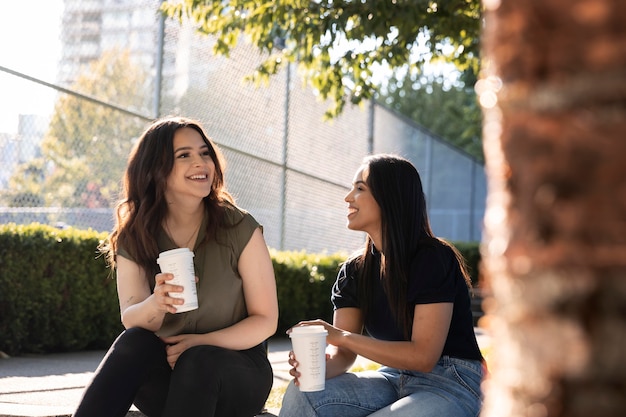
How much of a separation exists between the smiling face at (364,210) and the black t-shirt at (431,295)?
0.45ft

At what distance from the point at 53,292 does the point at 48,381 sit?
158cm

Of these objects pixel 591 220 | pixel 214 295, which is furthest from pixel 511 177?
pixel 214 295

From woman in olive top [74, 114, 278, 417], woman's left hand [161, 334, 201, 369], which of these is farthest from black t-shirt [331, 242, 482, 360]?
woman's left hand [161, 334, 201, 369]

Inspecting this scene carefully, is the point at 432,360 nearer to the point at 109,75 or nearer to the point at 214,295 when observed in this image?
the point at 214,295

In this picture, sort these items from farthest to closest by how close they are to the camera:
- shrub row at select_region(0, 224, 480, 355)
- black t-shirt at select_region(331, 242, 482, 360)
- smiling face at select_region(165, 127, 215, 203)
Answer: shrub row at select_region(0, 224, 480, 355)
smiling face at select_region(165, 127, 215, 203)
black t-shirt at select_region(331, 242, 482, 360)

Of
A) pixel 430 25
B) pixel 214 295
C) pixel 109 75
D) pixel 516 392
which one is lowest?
pixel 214 295

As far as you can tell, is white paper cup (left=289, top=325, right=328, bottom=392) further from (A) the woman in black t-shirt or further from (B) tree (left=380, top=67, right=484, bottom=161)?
(B) tree (left=380, top=67, right=484, bottom=161)

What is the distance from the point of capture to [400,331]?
3.34m

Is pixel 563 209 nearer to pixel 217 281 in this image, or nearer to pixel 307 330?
pixel 307 330

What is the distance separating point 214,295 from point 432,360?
974 millimetres

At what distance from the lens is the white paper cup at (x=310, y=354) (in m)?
2.94

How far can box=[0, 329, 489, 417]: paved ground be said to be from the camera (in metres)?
4.13

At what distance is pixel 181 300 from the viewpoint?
3127 millimetres

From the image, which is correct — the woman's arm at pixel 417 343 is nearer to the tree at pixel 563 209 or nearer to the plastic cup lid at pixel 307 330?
the plastic cup lid at pixel 307 330
